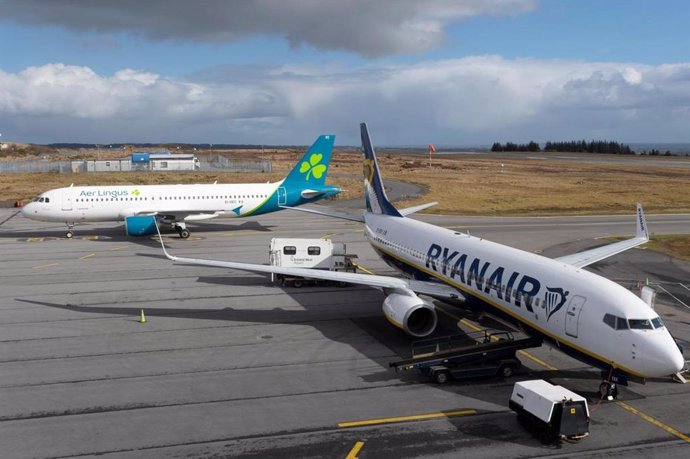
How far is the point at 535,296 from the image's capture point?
20.9m

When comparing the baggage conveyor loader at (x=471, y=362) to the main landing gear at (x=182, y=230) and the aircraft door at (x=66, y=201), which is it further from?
the aircraft door at (x=66, y=201)

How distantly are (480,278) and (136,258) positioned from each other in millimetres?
28450

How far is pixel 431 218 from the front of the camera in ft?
210

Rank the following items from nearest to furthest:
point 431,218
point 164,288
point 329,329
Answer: point 329,329
point 164,288
point 431,218

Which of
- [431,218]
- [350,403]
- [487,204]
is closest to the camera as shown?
[350,403]

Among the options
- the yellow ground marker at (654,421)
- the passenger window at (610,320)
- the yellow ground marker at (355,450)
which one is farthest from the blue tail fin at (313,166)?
the yellow ground marker at (355,450)

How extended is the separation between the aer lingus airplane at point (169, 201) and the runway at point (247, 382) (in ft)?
38.6

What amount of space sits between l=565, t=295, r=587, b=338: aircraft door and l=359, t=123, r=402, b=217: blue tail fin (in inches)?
674

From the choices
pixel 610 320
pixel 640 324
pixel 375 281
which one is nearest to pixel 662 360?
pixel 640 324

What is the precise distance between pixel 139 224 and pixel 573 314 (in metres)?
38.7

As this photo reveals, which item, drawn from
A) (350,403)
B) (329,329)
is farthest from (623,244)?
Result: (350,403)

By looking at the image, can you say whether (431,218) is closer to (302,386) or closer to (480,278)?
(480,278)

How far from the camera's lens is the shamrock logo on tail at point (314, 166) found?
182 feet

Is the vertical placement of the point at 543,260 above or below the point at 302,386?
above
